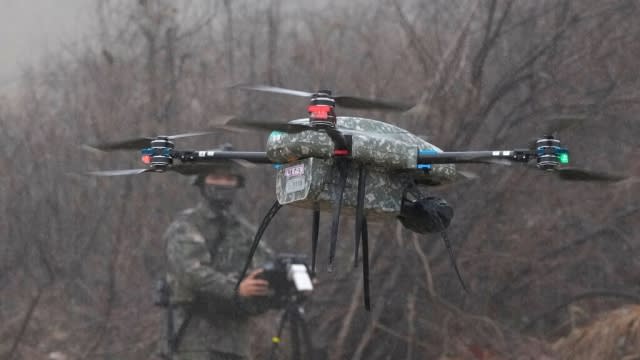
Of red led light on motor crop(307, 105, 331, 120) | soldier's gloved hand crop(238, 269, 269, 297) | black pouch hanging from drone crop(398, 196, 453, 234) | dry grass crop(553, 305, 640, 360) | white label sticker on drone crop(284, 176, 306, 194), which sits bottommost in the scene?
dry grass crop(553, 305, 640, 360)

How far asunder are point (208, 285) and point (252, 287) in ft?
0.98

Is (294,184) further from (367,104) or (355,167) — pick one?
(367,104)

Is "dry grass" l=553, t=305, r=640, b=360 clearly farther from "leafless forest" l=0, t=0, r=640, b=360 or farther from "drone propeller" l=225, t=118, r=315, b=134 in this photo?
"drone propeller" l=225, t=118, r=315, b=134

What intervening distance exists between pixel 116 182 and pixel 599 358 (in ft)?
18.1

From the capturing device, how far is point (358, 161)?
3.47 metres

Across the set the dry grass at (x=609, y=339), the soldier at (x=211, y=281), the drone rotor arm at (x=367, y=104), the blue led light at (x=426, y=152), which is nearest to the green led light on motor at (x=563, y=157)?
the blue led light at (x=426, y=152)

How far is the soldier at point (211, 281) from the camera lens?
245 inches

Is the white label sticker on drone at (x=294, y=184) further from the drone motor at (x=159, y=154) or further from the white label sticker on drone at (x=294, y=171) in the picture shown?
the drone motor at (x=159, y=154)

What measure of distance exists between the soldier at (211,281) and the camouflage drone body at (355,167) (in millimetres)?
2708

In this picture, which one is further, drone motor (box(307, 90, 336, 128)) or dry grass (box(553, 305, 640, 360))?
dry grass (box(553, 305, 640, 360))

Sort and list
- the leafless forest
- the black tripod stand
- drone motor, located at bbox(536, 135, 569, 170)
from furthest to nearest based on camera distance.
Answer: the leafless forest, the black tripod stand, drone motor, located at bbox(536, 135, 569, 170)

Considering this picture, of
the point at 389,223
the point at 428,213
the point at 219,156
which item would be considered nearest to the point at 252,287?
the point at 389,223

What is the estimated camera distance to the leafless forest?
8.16 meters

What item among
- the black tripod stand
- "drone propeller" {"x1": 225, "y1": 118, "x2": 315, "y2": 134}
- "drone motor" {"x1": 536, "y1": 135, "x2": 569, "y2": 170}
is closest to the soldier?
the black tripod stand
